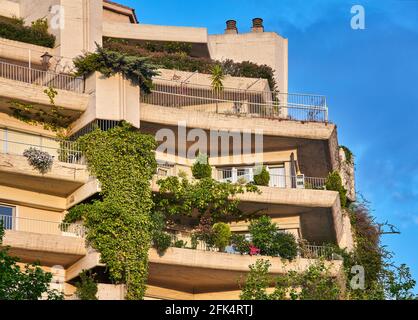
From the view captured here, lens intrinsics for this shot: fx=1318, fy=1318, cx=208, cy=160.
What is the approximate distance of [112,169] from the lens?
168 feet

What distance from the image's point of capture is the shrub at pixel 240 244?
52.8 m

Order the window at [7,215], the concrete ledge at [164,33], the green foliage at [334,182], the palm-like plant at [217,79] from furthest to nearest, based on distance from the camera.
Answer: the concrete ledge at [164,33] < the palm-like plant at [217,79] < the green foliage at [334,182] < the window at [7,215]

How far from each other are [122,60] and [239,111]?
295 inches

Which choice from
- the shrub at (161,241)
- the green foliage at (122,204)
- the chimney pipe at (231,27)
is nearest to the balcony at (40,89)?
the green foliage at (122,204)

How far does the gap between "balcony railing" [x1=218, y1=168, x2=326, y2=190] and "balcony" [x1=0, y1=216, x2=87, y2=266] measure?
26.7ft

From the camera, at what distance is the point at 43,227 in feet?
167

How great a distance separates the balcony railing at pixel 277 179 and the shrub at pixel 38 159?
28.1 ft

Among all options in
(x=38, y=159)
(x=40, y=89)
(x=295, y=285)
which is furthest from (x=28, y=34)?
(x=295, y=285)

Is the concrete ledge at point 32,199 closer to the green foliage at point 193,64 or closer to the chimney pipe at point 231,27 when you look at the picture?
the green foliage at point 193,64

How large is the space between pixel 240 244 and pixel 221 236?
86cm

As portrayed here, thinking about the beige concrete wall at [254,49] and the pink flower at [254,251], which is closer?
the pink flower at [254,251]
